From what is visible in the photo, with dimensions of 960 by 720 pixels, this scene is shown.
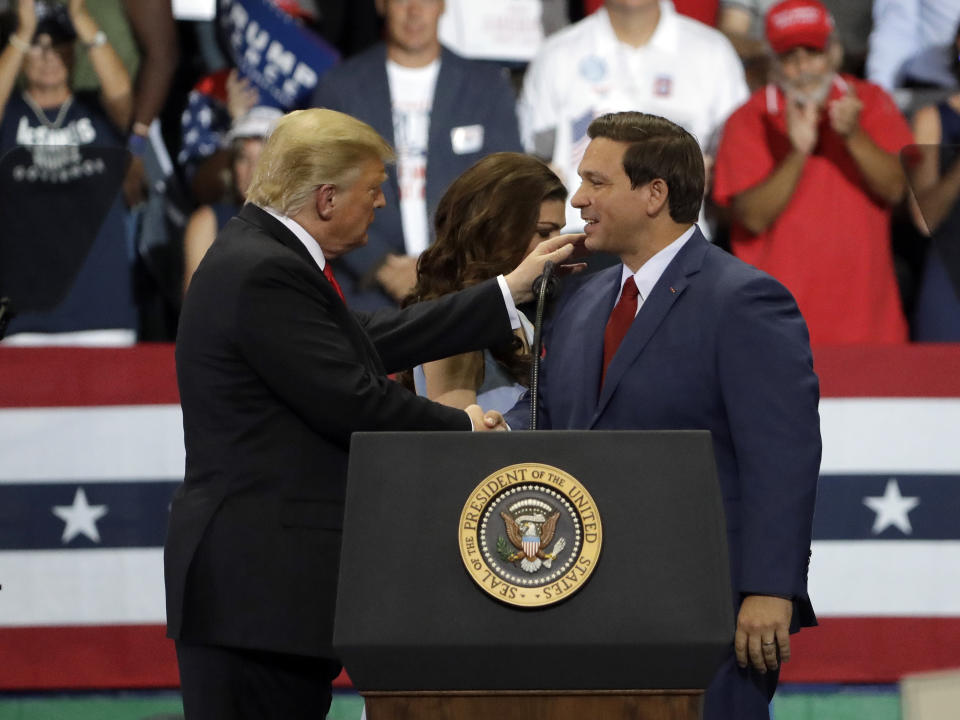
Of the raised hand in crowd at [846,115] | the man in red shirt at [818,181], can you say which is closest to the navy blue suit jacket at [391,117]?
the man in red shirt at [818,181]

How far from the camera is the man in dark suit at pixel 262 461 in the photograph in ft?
6.84

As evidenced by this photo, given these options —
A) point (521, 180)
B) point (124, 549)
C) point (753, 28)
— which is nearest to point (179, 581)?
point (521, 180)

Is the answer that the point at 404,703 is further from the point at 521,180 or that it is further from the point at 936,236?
the point at 936,236

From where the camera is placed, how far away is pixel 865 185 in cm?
414

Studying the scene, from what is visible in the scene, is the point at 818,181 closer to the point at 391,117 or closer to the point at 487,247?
the point at 391,117

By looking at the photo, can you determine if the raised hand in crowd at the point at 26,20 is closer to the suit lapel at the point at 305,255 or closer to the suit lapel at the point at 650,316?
the suit lapel at the point at 305,255

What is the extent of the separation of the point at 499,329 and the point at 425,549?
90 cm

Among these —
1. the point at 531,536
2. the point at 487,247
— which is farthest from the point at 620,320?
the point at 531,536

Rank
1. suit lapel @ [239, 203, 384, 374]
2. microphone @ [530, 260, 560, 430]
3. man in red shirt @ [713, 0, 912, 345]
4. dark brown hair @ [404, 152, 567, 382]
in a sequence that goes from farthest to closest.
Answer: man in red shirt @ [713, 0, 912, 345] < dark brown hair @ [404, 152, 567, 382] < suit lapel @ [239, 203, 384, 374] < microphone @ [530, 260, 560, 430]

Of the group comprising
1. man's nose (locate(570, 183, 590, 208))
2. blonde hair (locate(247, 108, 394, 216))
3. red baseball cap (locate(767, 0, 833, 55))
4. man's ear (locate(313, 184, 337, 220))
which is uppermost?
red baseball cap (locate(767, 0, 833, 55))

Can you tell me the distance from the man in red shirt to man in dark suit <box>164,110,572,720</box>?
223 centimetres

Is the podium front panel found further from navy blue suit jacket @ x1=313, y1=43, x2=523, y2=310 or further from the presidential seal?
navy blue suit jacket @ x1=313, y1=43, x2=523, y2=310

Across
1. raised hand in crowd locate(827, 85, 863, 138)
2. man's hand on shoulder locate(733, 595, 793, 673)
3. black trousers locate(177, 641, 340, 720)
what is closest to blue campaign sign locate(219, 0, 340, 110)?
raised hand in crowd locate(827, 85, 863, 138)

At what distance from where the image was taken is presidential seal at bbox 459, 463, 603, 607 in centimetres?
152
